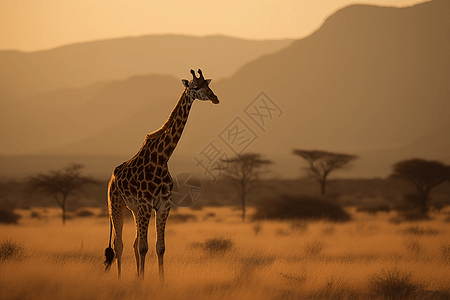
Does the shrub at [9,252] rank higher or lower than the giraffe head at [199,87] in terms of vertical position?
lower

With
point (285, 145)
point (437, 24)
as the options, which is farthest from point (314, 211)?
point (437, 24)

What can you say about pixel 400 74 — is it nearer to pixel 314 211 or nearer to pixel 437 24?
pixel 437 24

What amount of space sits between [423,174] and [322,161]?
7.65 meters

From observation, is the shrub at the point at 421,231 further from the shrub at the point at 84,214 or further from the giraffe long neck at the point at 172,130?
the shrub at the point at 84,214

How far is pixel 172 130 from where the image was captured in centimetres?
948

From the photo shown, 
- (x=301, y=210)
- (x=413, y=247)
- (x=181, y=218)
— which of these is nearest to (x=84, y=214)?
(x=181, y=218)

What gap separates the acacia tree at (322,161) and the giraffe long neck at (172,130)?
2979 centimetres

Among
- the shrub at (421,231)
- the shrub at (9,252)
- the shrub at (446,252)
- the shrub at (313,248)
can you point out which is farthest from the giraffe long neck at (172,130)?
the shrub at (421,231)

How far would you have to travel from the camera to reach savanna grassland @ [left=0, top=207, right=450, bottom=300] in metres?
9.09

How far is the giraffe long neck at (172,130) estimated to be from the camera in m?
9.26

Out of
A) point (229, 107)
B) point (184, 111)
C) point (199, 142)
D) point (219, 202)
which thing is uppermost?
point (229, 107)

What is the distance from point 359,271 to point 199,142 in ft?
522

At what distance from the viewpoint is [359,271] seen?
38.2 ft

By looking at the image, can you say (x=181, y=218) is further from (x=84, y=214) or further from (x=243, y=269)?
(x=243, y=269)
